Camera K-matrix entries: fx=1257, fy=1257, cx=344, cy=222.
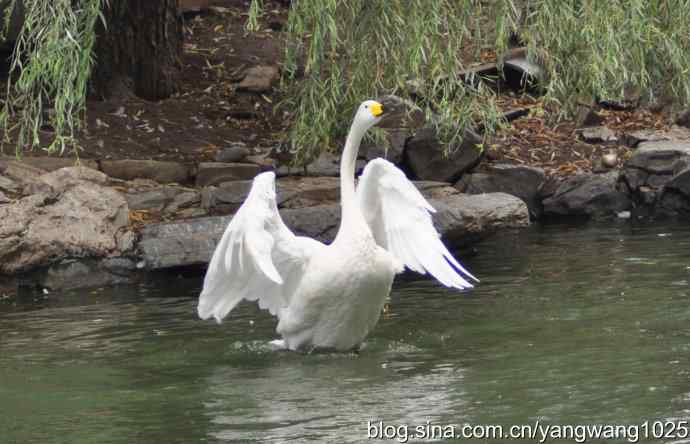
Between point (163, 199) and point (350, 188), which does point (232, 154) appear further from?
point (350, 188)

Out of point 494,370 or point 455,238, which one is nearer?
point 494,370

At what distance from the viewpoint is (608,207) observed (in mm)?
12656

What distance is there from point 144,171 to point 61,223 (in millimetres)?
2009

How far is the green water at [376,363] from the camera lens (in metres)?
5.60

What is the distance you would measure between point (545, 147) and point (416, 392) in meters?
8.52

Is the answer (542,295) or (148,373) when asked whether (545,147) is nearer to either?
(542,295)

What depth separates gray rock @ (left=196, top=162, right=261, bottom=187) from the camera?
11.8 m

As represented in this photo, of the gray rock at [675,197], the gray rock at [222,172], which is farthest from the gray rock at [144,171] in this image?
the gray rock at [675,197]

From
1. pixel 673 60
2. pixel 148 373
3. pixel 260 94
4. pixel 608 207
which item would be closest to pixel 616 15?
pixel 673 60

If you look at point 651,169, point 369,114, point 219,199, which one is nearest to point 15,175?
point 219,199

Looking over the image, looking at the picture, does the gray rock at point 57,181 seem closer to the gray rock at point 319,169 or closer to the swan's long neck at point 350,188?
the gray rock at point 319,169

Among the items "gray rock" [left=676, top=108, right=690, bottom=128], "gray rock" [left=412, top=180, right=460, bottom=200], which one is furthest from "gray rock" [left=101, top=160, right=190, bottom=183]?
"gray rock" [left=676, top=108, right=690, bottom=128]

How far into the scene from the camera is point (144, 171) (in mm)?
11969

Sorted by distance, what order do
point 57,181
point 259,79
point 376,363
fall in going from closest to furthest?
point 376,363 → point 57,181 → point 259,79
